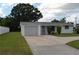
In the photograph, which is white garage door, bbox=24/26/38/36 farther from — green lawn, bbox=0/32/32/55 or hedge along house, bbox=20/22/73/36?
green lawn, bbox=0/32/32/55

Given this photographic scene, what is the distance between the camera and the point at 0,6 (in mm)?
41188

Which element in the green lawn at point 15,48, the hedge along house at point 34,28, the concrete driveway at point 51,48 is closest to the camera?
the concrete driveway at point 51,48

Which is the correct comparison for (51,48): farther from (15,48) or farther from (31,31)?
(31,31)

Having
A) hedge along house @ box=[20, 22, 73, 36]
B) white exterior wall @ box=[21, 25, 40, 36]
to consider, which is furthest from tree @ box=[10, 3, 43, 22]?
white exterior wall @ box=[21, 25, 40, 36]

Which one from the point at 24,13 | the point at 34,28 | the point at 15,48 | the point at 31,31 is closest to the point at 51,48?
the point at 15,48

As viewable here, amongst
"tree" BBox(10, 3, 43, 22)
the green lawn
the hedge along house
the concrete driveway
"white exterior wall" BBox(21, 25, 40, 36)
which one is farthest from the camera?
"tree" BBox(10, 3, 43, 22)

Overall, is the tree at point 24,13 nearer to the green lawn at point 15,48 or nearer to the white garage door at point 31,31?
the white garage door at point 31,31

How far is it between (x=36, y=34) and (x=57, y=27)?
750cm

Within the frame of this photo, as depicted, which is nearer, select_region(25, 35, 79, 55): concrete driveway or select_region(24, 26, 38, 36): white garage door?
select_region(25, 35, 79, 55): concrete driveway

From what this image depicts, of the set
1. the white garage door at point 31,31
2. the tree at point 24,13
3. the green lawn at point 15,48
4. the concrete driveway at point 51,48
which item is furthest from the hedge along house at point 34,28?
the green lawn at point 15,48
